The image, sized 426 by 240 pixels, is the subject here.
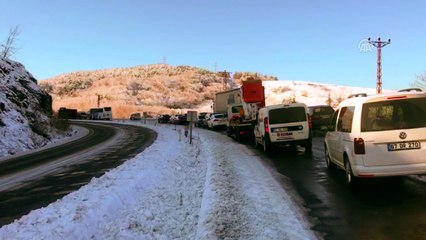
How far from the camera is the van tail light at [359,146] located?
29.6ft

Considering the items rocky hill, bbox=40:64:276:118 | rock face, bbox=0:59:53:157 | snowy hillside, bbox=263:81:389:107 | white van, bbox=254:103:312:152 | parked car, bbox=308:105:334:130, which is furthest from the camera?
rocky hill, bbox=40:64:276:118

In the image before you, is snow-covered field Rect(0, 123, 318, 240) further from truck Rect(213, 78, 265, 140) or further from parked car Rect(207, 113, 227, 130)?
parked car Rect(207, 113, 227, 130)

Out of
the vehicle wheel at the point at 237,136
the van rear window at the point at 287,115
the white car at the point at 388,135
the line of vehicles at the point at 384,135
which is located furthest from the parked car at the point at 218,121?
the white car at the point at 388,135

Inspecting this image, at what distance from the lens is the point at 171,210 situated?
848 cm

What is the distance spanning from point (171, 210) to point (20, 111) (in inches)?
1247

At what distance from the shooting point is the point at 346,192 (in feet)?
32.2

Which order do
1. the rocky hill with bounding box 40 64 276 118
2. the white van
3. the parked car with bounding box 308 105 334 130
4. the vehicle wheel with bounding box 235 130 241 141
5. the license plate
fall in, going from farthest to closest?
1. the rocky hill with bounding box 40 64 276 118
2. the parked car with bounding box 308 105 334 130
3. the vehicle wheel with bounding box 235 130 241 141
4. the white van
5. the license plate

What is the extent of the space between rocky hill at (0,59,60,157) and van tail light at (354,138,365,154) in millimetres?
23965

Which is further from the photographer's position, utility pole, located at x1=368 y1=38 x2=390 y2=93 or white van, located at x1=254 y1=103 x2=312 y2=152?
utility pole, located at x1=368 y1=38 x2=390 y2=93

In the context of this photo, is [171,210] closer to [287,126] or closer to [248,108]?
[287,126]

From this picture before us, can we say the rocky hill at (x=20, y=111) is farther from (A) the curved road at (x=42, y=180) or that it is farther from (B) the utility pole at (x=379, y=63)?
(B) the utility pole at (x=379, y=63)

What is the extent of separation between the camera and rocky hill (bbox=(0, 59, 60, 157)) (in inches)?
1220

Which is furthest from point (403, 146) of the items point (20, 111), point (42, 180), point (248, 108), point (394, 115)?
point (20, 111)

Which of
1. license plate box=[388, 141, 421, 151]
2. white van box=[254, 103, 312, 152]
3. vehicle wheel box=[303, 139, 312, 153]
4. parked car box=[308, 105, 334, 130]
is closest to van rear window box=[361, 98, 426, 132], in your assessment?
license plate box=[388, 141, 421, 151]
